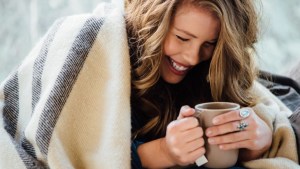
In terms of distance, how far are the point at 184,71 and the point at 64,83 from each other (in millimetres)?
305

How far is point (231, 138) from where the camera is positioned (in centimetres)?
80

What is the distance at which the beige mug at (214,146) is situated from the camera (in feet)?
2.52

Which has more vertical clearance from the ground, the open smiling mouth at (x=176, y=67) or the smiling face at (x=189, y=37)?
the smiling face at (x=189, y=37)

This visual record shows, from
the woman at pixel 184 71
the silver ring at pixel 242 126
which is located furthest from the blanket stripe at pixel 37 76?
the silver ring at pixel 242 126

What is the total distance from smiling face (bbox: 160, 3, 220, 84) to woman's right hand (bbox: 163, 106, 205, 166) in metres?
0.18

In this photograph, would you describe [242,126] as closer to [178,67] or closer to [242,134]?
[242,134]

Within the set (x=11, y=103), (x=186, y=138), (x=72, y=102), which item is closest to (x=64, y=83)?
(x=72, y=102)

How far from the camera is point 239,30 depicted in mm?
989

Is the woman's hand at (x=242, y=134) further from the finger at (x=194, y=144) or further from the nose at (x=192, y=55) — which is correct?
the nose at (x=192, y=55)

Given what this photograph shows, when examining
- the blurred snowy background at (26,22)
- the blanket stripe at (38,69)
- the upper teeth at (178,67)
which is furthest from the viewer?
the blurred snowy background at (26,22)

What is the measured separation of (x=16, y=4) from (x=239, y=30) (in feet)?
2.16

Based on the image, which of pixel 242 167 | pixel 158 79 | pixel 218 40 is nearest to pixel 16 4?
pixel 158 79

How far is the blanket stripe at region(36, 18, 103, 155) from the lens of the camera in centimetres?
82

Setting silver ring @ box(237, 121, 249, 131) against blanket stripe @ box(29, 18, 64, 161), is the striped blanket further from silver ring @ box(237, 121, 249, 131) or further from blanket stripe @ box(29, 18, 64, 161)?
silver ring @ box(237, 121, 249, 131)
